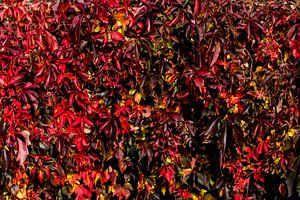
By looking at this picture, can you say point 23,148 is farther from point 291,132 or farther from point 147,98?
point 291,132

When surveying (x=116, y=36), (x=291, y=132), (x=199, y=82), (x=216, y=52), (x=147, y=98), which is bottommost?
(x=291, y=132)

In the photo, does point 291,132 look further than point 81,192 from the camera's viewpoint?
Yes

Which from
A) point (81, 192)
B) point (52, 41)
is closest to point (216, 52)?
point (52, 41)

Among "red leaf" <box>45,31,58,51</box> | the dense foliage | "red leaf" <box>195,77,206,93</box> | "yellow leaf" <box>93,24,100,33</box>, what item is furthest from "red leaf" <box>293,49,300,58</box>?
"red leaf" <box>45,31,58,51</box>

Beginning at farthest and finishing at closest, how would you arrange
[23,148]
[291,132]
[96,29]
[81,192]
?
[291,132] → [81,192] → [96,29] → [23,148]

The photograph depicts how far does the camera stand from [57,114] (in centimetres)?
244

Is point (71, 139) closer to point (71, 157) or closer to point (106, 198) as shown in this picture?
point (71, 157)

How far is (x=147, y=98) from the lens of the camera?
2.59 metres

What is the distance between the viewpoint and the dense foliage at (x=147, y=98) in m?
2.42

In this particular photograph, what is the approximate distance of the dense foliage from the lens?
2422 mm

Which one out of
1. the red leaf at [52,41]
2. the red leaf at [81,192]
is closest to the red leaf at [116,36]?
the red leaf at [52,41]

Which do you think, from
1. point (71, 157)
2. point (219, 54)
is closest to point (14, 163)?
point (71, 157)

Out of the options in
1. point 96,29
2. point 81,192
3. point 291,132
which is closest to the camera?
point 96,29

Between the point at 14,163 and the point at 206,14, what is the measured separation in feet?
5.10
